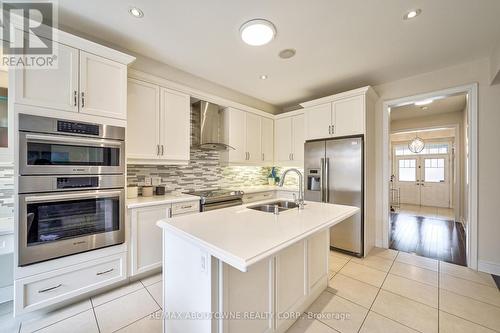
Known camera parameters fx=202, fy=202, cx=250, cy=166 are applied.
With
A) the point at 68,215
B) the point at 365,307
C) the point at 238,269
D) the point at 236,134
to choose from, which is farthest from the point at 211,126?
the point at 365,307

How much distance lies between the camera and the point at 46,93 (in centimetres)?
172

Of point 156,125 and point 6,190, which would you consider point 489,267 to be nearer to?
point 156,125

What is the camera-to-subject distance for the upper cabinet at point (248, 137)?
351 centimetres

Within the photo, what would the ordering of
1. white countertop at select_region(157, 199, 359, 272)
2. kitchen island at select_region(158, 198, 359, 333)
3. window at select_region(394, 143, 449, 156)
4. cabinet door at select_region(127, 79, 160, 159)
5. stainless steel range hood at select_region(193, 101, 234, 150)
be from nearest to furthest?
white countertop at select_region(157, 199, 359, 272) → kitchen island at select_region(158, 198, 359, 333) → cabinet door at select_region(127, 79, 160, 159) → stainless steel range hood at select_region(193, 101, 234, 150) → window at select_region(394, 143, 449, 156)

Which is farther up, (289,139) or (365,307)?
(289,139)

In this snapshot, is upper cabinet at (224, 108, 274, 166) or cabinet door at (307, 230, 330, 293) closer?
cabinet door at (307, 230, 330, 293)

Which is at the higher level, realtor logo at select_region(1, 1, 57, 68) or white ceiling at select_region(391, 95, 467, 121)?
white ceiling at select_region(391, 95, 467, 121)

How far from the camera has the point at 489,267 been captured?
2.49m

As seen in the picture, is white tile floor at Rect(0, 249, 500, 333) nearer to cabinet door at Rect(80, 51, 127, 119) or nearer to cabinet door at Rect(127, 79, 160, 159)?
cabinet door at Rect(127, 79, 160, 159)

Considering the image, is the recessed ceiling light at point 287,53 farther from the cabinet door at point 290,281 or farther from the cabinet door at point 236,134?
the cabinet door at point 290,281

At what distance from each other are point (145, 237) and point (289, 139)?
9.83ft

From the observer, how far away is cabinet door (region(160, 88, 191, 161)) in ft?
8.78

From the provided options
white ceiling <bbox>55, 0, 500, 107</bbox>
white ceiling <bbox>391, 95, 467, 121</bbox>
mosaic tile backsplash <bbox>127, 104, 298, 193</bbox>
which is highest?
white ceiling <bbox>55, 0, 500, 107</bbox>

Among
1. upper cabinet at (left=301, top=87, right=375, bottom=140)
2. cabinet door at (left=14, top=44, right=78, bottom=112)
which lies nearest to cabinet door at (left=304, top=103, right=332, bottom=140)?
upper cabinet at (left=301, top=87, right=375, bottom=140)
